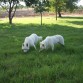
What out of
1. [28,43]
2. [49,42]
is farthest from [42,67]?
[28,43]

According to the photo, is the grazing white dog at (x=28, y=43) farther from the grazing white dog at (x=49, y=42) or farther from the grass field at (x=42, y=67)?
the grazing white dog at (x=49, y=42)

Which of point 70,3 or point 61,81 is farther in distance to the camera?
point 70,3

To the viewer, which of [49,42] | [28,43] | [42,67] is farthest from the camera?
[28,43]

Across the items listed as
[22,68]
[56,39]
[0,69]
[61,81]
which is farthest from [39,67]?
[56,39]

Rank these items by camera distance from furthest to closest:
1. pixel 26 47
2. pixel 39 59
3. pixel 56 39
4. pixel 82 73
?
pixel 56 39 < pixel 26 47 < pixel 39 59 < pixel 82 73

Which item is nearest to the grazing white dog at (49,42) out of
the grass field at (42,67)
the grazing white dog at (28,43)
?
the grass field at (42,67)

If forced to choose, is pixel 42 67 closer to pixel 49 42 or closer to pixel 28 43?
pixel 49 42

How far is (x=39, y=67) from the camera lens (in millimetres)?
9742

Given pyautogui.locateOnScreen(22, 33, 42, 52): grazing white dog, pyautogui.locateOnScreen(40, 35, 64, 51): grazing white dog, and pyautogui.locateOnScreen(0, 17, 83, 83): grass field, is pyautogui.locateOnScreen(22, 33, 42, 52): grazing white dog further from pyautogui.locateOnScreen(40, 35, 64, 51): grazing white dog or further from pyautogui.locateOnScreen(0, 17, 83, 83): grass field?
pyautogui.locateOnScreen(40, 35, 64, 51): grazing white dog

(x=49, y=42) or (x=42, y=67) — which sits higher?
(x=49, y=42)

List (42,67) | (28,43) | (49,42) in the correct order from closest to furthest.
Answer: (42,67)
(49,42)
(28,43)

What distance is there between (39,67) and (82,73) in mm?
1799

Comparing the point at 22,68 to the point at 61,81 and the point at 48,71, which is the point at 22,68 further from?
the point at 61,81

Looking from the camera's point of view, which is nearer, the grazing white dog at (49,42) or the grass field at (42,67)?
the grass field at (42,67)
